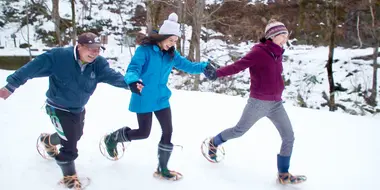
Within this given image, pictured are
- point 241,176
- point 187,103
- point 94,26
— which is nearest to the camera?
point 241,176

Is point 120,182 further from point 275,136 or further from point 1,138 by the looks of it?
point 275,136

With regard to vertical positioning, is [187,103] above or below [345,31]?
below

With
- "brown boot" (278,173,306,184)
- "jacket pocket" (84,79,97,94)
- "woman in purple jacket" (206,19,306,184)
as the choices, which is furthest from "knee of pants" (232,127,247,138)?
"jacket pocket" (84,79,97,94)

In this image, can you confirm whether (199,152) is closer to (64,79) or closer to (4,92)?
(64,79)

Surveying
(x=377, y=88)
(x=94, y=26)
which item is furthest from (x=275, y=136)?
(x=94, y=26)

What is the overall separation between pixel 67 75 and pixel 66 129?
1.45 ft

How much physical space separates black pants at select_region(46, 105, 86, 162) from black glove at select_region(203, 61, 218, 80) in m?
1.23

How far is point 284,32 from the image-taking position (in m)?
2.63

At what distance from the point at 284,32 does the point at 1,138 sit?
10.8 ft

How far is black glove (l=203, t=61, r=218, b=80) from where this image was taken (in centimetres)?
286

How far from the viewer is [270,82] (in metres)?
2.67

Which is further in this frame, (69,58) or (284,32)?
(284,32)

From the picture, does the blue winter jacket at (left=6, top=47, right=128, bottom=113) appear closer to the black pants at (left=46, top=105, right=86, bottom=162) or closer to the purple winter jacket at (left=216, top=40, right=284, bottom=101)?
the black pants at (left=46, top=105, right=86, bottom=162)

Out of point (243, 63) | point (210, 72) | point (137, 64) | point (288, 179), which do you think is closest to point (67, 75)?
point (137, 64)
